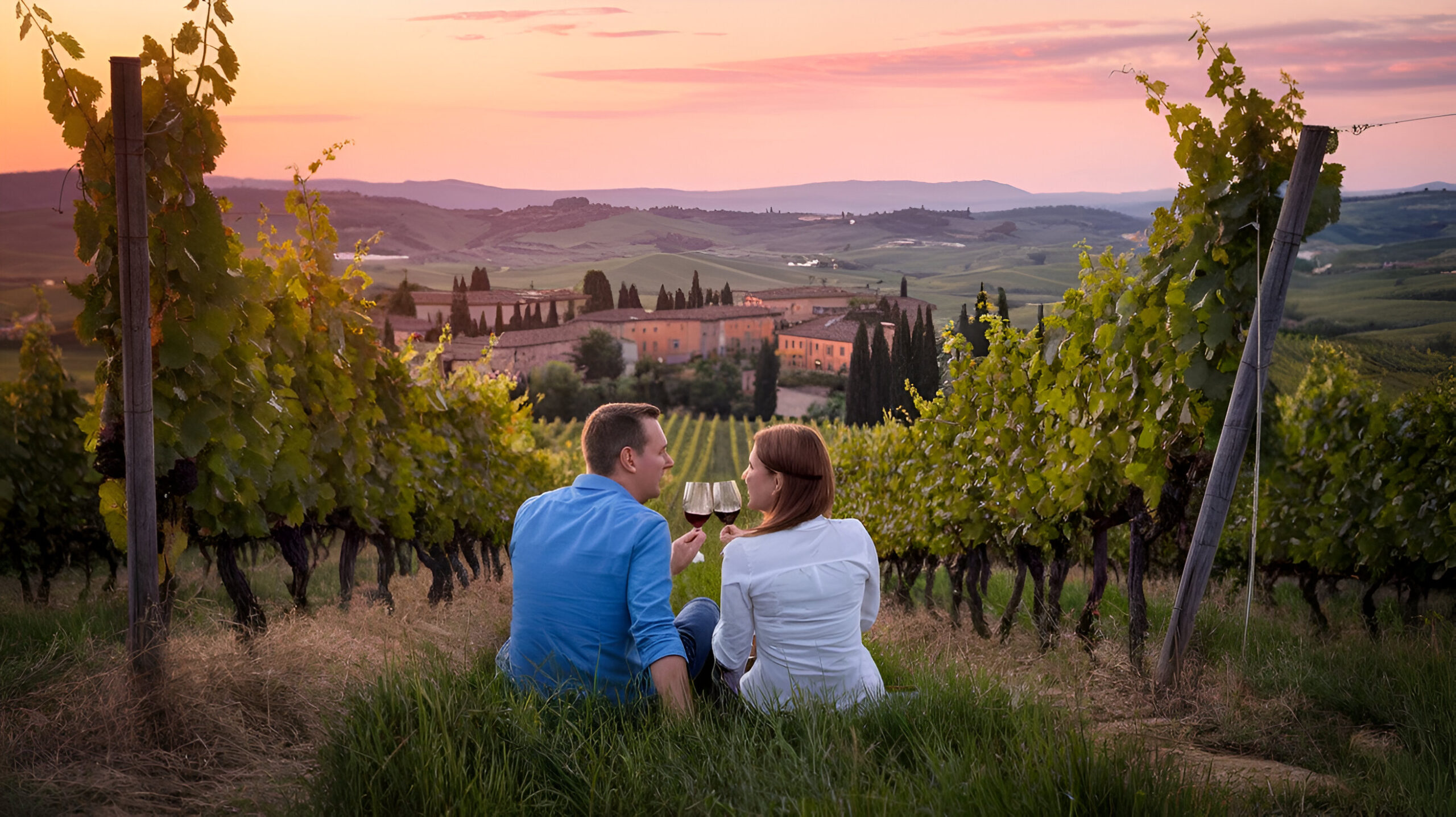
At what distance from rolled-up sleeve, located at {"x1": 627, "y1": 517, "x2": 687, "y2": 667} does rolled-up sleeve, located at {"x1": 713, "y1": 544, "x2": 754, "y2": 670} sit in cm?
20

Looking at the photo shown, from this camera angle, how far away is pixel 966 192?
78438mm

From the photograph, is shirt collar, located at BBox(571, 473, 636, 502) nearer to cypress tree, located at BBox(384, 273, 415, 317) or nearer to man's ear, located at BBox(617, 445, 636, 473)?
man's ear, located at BBox(617, 445, 636, 473)

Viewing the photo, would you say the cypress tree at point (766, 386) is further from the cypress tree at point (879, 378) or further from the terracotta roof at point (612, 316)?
the cypress tree at point (879, 378)

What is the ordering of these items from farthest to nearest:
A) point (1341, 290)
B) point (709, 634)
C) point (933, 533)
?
point (1341, 290)
point (933, 533)
point (709, 634)

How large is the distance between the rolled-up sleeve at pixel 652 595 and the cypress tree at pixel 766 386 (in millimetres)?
77743

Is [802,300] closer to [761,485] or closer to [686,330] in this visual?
[686,330]

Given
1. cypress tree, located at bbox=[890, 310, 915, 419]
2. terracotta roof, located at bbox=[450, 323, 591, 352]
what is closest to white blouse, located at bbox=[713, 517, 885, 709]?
cypress tree, located at bbox=[890, 310, 915, 419]

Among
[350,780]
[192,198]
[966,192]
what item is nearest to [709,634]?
[350,780]

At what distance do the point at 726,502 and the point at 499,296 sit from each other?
303ft

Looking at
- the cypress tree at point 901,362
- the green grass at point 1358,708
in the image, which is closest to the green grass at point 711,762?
the green grass at point 1358,708

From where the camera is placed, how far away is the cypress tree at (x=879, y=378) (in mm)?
57625

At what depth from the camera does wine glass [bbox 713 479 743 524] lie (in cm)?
317

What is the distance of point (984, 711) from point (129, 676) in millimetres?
2935

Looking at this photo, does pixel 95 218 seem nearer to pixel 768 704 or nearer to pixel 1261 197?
pixel 768 704
